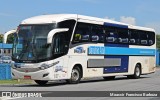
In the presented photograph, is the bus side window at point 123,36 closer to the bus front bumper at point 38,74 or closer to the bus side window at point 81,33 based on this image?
the bus side window at point 81,33

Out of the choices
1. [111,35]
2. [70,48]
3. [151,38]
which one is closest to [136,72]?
[151,38]

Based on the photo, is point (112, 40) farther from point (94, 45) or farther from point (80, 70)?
point (80, 70)

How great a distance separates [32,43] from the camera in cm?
2011

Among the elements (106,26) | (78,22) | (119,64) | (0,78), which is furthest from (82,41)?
(0,78)

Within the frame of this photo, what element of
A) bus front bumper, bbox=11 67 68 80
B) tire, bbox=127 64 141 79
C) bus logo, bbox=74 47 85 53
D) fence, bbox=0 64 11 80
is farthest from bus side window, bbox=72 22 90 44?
fence, bbox=0 64 11 80

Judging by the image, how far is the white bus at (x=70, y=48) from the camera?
1986 cm

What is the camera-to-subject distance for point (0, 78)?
27391 mm

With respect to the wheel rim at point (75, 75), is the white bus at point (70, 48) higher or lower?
higher

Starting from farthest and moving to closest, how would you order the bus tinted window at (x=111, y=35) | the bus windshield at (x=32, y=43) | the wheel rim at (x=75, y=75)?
the bus tinted window at (x=111, y=35), the wheel rim at (x=75, y=75), the bus windshield at (x=32, y=43)

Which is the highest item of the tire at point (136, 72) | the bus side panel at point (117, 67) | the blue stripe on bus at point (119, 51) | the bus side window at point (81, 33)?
the bus side window at point (81, 33)

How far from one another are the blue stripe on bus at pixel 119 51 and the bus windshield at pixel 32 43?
11.6 feet

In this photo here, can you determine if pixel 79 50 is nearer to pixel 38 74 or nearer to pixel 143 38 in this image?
pixel 38 74

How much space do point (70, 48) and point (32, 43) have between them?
6.92 ft

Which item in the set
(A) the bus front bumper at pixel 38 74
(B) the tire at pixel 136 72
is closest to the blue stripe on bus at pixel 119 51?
(B) the tire at pixel 136 72
